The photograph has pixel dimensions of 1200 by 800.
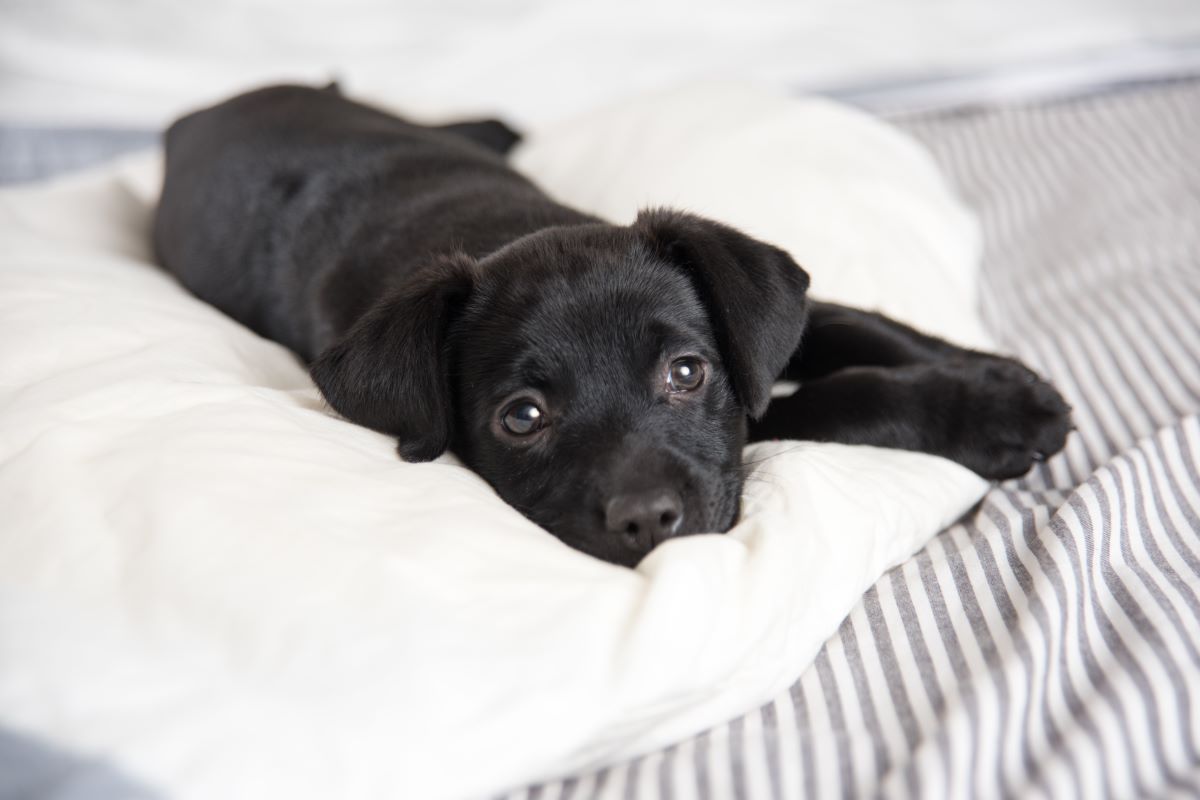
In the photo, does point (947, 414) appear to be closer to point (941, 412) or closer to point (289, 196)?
point (941, 412)

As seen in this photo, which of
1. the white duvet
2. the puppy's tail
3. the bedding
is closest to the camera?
the white duvet

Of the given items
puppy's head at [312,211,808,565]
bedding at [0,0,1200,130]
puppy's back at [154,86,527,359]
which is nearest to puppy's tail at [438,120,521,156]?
puppy's back at [154,86,527,359]


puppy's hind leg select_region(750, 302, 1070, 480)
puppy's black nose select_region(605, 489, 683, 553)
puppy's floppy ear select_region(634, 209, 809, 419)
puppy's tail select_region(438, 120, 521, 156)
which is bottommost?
puppy's tail select_region(438, 120, 521, 156)

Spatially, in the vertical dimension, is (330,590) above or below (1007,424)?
above

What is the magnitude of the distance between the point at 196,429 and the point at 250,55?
3.41m

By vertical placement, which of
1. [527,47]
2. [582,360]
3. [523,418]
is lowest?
[527,47]

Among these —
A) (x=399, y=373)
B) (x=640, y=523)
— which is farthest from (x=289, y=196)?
(x=640, y=523)

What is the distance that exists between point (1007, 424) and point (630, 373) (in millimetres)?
680

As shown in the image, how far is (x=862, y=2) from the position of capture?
445 centimetres

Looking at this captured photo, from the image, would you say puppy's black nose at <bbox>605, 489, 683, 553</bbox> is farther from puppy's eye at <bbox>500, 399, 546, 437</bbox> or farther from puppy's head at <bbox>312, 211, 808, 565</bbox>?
puppy's eye at <bbox>500, 399, 546, 437</bbox>

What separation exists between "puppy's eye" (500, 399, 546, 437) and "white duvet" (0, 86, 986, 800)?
0.13 m

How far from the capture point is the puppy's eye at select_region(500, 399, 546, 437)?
169 centimetres

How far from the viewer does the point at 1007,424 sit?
180 cm

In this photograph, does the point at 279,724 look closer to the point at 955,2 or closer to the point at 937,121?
Result: the point at 937,121
